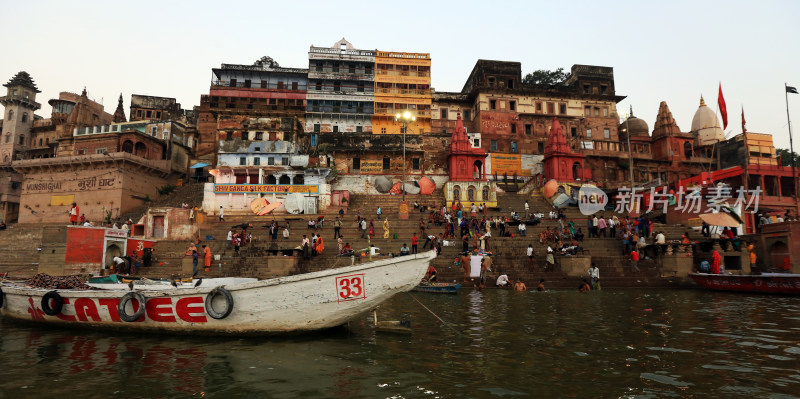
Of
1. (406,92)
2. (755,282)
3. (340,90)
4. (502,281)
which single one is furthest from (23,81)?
(755,282)

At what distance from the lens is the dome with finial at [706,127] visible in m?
48.4

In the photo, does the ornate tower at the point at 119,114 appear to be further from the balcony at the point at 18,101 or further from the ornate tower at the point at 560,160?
the ornate tower at the point at 560,160

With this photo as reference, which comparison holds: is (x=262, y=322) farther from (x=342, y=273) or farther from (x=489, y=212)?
(x=489, y=212)

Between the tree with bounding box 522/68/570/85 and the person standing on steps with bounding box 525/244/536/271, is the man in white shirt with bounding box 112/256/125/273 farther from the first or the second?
the tree with bounding box 522/68/570/85

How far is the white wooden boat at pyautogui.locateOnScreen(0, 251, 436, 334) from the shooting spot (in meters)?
7.56

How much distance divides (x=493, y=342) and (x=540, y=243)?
51.2ft

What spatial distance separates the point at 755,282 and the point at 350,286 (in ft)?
55.3

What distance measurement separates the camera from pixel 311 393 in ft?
16.3

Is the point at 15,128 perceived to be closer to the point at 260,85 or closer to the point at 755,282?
the point at 260,85

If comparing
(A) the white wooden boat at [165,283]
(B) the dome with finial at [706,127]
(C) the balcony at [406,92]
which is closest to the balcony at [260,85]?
(C) the balcony at [406,92]

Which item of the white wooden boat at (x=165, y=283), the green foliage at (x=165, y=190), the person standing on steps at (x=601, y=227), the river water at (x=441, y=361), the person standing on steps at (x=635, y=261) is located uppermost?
the green foliage at (x=165, y=190)

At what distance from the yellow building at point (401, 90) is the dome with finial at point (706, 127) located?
3220 cm

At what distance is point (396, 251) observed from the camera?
21.9m

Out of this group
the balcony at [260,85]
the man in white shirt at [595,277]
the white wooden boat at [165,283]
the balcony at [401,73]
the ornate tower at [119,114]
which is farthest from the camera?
the ornate tower at [119,114]
